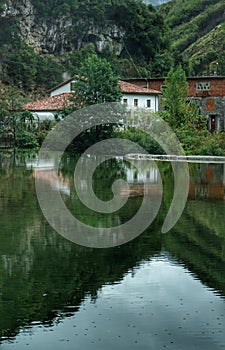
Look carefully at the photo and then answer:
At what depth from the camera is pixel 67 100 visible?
60188mm

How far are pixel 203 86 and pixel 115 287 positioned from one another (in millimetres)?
52445

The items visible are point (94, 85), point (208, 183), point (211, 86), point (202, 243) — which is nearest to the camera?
point (202, 243)

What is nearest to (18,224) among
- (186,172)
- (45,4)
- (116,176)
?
(116,176)

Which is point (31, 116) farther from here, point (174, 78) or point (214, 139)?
point (214, 139)

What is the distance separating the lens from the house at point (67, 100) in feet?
Result: 199

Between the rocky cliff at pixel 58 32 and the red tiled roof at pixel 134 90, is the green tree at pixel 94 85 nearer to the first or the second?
the red tiled roof at pixel 134 90

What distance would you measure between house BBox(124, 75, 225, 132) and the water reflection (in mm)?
43693

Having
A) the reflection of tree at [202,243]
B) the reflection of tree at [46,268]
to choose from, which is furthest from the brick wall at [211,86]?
the reflection of tree at [46,268]

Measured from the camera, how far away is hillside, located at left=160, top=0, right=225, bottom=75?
92569 mm

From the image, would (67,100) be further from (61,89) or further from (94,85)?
(94,85)

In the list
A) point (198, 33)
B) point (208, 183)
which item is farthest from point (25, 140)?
point (198, 33)

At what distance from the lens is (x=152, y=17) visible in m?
89.5

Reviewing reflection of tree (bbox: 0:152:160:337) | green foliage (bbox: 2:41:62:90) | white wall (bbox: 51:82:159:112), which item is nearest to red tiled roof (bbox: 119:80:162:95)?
white wall (bbox: 51:82:159:112)

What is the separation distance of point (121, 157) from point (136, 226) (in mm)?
27903
